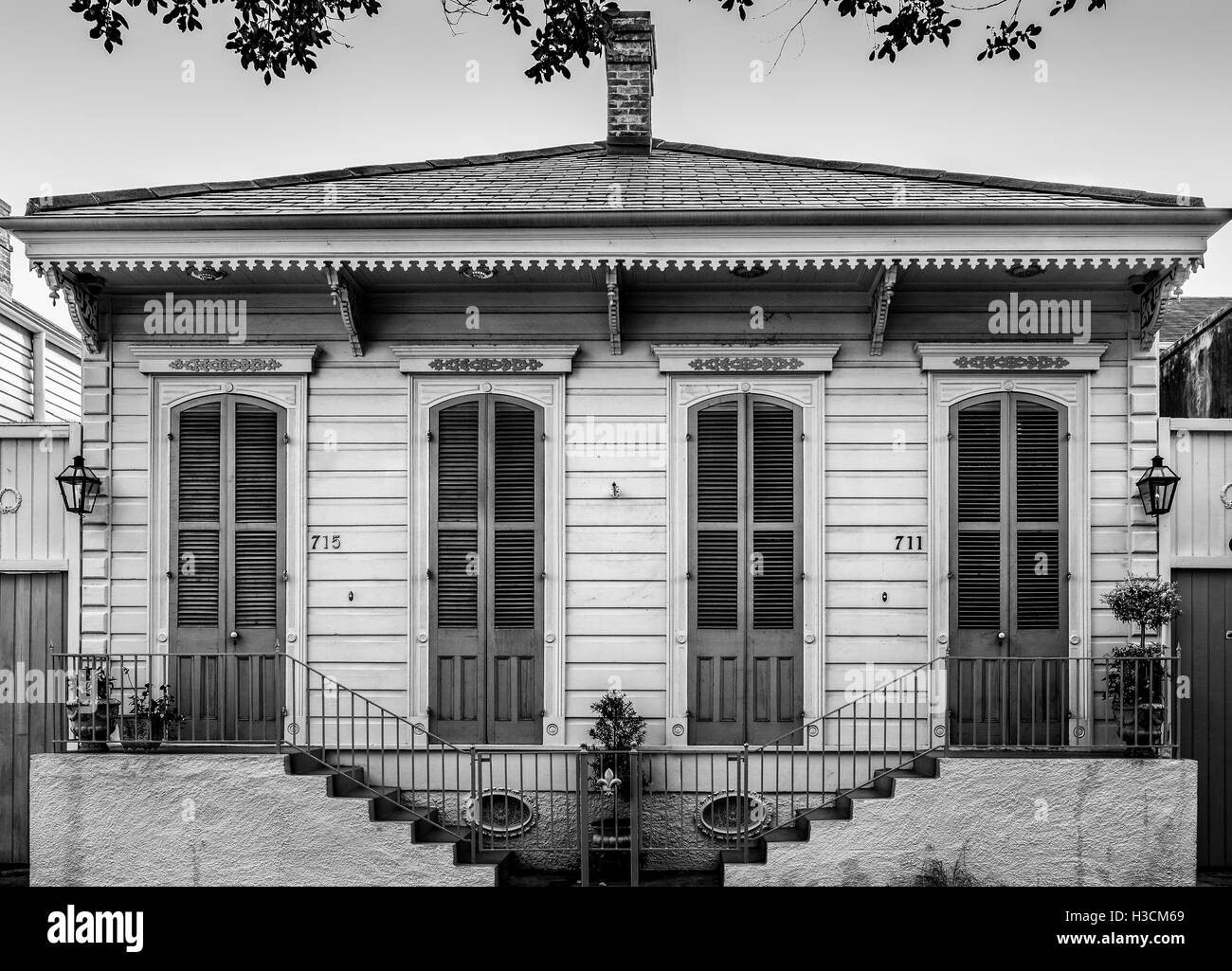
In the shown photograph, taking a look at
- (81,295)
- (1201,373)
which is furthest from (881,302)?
(81,295)

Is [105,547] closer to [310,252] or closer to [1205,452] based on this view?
[310,252]

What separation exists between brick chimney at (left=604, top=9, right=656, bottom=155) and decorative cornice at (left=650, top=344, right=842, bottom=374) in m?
3.24

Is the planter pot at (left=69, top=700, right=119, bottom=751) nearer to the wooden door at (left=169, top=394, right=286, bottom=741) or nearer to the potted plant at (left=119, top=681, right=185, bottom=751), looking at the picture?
the potted plant at (left=119, top=681, right=185, bottom=751)

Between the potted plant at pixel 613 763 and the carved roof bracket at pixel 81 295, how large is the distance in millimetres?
5194

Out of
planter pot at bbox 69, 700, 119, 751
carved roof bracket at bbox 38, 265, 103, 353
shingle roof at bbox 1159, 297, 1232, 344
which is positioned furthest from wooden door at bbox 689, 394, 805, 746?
shingle roof at bbox 1159, 297, 1232, 344

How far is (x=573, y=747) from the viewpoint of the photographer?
321 inches

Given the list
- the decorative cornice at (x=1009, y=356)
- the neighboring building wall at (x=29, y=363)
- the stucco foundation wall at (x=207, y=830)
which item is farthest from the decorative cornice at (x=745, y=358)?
the neighboring building wall at (x=29, y=363)

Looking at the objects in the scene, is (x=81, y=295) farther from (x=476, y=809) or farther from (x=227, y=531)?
(x=476, y=809)

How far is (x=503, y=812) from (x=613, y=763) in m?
1.22

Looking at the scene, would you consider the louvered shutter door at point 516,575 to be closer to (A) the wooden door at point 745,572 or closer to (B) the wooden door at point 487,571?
(B) the wooden door at point 487,571

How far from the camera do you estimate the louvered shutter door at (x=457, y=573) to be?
8250 millimetres

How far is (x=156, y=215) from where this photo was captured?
305 inches

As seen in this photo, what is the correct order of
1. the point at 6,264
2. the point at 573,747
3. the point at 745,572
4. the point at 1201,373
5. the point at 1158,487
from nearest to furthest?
the point at 1158,487, the point at 573,747, the point at 745,572, the point at 1201,373, the point at 6,264

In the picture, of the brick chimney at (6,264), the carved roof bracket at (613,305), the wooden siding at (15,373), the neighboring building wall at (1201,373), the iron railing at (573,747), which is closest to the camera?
the iron railing at (573,747)
